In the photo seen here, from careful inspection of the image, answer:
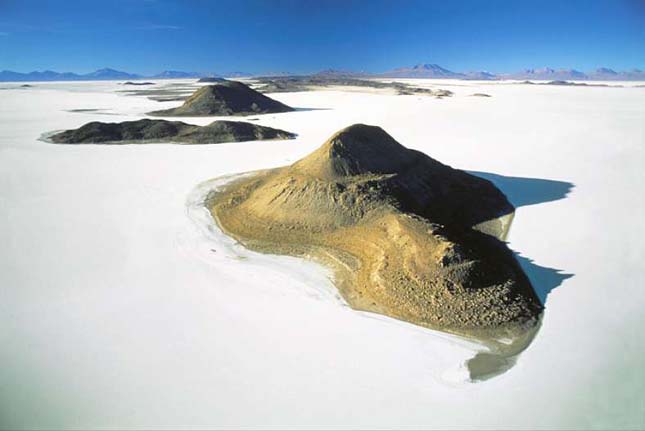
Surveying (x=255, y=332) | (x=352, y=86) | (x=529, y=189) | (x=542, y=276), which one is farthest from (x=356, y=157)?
(x=352, y=86)

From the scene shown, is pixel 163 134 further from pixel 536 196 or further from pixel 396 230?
pixel 536 196

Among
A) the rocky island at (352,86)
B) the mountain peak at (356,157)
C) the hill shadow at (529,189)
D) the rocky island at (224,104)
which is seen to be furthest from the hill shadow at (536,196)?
the rocky island at (352,86)

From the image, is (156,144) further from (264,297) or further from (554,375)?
(554,375)

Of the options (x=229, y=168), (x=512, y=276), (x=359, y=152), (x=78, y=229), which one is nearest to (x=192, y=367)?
(x=512, y=276)

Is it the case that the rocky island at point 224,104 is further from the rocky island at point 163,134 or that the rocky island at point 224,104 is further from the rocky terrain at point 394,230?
the rocky terrain at point 394,230

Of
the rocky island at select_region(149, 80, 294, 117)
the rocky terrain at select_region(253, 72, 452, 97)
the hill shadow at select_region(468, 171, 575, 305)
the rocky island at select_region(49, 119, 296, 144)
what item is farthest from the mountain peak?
the rocky terrain at select_region(253, 72, 452, 97)
